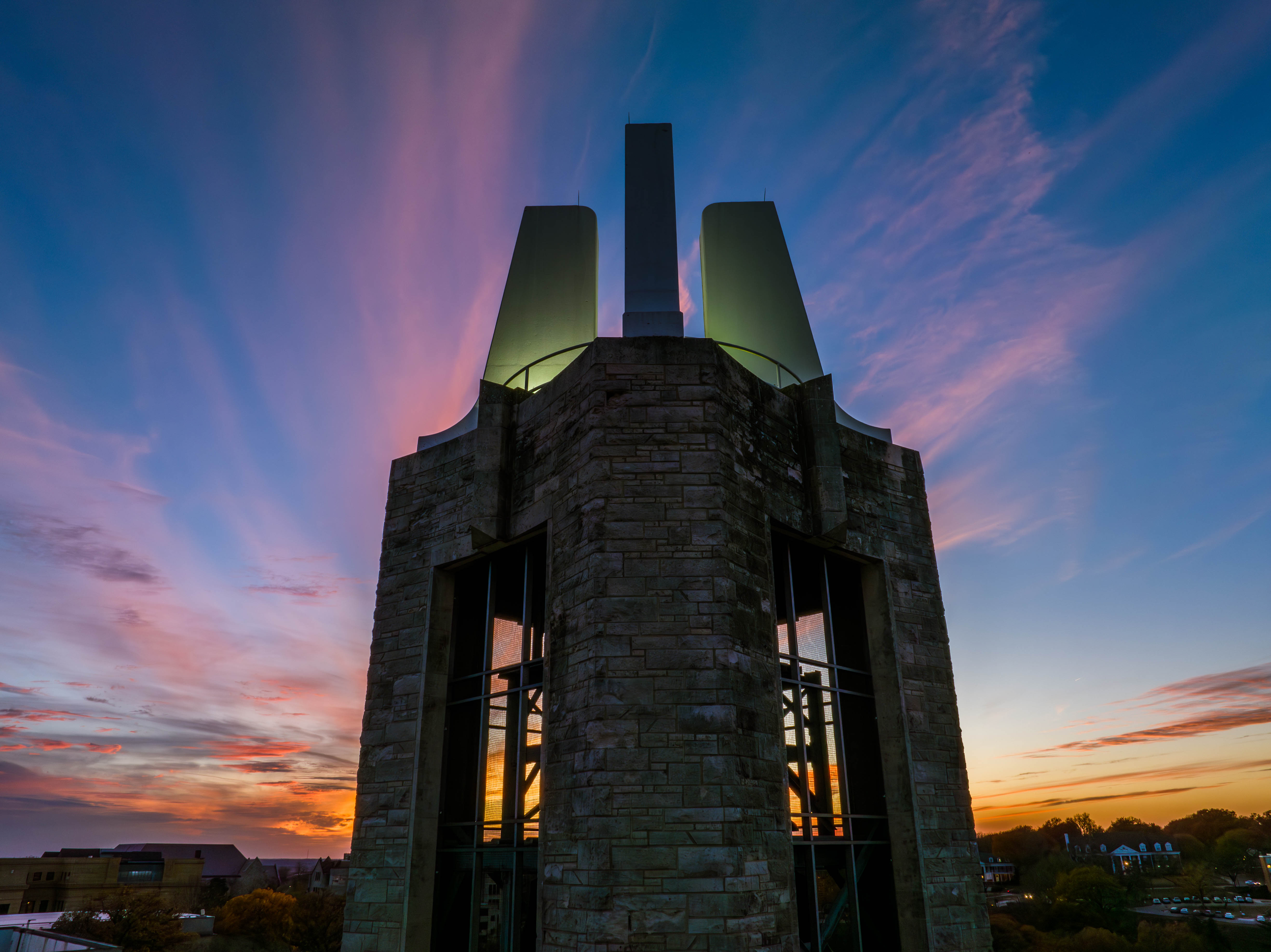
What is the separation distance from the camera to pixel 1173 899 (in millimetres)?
76438

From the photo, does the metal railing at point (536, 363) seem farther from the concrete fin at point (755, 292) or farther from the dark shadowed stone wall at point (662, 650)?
the concrete fin at point (755, 292)

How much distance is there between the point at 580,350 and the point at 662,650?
662 cm

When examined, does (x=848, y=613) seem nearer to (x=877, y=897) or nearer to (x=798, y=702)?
(x=798, y=702)

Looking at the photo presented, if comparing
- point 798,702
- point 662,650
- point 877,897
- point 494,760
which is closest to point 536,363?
point 662,650

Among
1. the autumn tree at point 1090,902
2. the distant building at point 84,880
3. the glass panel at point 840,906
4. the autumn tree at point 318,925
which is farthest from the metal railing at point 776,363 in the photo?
the autumn tree at point 1090,902

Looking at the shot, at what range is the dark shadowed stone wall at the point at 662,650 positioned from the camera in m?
7.88

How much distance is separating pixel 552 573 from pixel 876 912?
7.17 metres

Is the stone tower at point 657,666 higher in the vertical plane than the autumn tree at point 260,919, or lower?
higher

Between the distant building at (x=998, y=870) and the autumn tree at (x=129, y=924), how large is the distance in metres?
88.5

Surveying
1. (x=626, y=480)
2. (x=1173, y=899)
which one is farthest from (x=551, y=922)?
(x=1173, y=899)

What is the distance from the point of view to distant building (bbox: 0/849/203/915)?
162ft

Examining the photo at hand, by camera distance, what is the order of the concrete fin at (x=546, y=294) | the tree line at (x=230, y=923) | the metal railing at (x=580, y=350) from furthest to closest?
the tree line at (x=230, y=923) → the concrete fin at (x=546, y=294) → the metal railing at (x=580, y=350)

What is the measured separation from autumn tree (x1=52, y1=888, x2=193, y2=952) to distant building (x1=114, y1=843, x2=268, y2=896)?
96.1ft

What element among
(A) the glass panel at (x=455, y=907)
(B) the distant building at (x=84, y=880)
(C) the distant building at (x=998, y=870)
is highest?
(A) the glass panel at (x=455, y=907)
